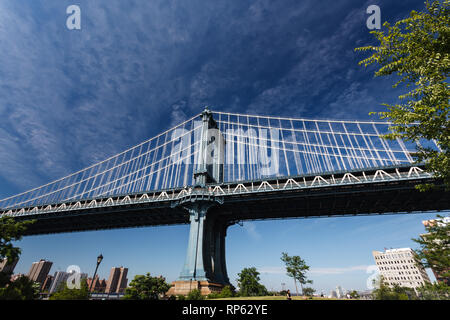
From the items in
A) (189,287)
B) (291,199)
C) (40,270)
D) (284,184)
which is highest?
(284,184)

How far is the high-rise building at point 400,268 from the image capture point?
11847 centimetres

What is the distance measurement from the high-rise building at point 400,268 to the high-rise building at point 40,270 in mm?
186936

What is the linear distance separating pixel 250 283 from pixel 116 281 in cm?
12109

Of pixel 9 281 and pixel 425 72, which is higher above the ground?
pixel 425 72

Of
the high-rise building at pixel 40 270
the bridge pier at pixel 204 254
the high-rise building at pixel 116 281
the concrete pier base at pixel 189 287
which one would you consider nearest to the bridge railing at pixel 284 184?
the bridge pier at pixel 204 254

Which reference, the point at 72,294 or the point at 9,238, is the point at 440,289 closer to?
the point at 72,294

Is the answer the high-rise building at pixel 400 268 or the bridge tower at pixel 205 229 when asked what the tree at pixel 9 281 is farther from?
the high-rise building at pixel 400 268

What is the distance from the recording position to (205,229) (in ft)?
109

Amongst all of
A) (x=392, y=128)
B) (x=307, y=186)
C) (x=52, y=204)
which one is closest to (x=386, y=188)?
(x=307, y=186)

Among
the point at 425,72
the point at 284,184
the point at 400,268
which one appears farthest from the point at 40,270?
the point at 400,268

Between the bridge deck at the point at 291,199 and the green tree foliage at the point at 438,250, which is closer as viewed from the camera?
the green tree foliage at the point at 438,250

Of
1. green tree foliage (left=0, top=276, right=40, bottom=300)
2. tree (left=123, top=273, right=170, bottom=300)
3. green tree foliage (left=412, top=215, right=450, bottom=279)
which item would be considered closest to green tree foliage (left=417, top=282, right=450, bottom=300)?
green tree foliage (left=412, top=215, right=450, bottom=279)

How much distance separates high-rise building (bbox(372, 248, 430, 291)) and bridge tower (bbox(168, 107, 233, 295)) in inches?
5177
